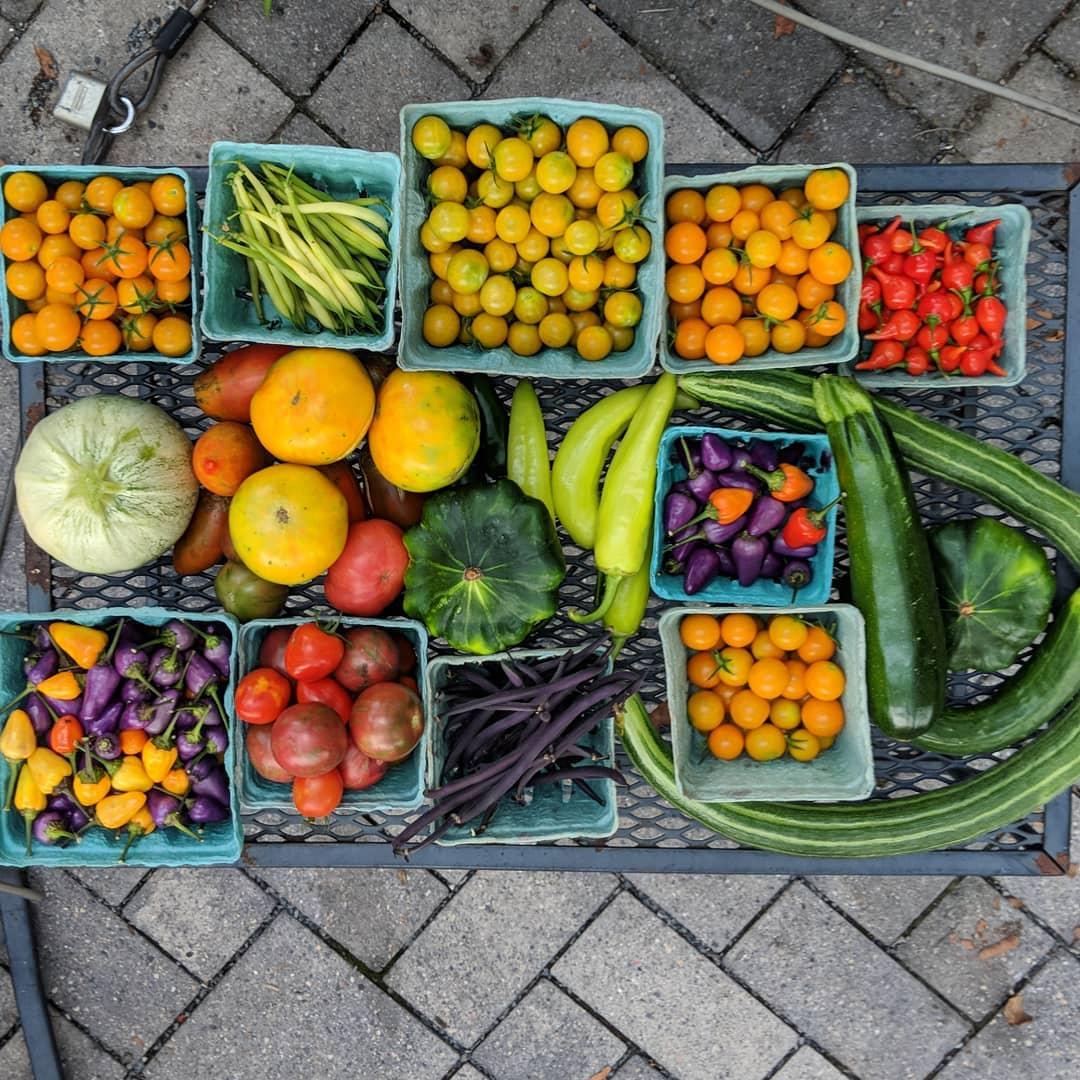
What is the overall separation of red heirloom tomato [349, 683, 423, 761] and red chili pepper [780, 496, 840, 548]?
67cm

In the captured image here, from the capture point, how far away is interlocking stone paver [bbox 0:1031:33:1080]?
2195 mm

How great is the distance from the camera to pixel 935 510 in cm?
162

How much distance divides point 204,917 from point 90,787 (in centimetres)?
87

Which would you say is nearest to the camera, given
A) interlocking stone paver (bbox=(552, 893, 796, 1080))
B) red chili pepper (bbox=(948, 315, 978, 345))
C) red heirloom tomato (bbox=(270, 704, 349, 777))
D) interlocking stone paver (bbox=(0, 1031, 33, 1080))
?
red heirloom tomato (bbox=(270, 704, 349, 777))

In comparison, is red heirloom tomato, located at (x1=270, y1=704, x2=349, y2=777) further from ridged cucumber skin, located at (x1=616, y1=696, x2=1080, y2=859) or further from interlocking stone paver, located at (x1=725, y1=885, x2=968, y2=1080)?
interlocking stone paver, located at (x1=725, y1=885, x2=968, y2=1080)

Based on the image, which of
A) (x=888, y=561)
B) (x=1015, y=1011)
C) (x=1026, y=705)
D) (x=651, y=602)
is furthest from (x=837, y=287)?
(x=1015, y=1011)

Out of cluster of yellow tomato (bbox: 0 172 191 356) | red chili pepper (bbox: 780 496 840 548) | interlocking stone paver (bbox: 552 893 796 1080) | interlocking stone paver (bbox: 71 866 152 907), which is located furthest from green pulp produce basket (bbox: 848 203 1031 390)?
interlocking stone paver (bbox: 71 866 152 907)

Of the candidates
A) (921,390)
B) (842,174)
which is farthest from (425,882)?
(842,174)

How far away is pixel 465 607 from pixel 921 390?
0.90 m

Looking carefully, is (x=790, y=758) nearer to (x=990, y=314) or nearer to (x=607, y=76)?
(x=990, y=314)

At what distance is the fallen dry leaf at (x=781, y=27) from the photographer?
1.99 m

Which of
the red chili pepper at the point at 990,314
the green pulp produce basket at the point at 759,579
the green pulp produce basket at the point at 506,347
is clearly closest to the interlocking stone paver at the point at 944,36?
the red chili pepper at the point at 990,314

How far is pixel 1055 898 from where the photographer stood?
2045 millimetres

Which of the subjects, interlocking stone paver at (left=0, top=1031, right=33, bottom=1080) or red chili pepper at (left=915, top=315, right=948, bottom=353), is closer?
red chili pepper at (left=915, top=315, right=948, bottom=353)
